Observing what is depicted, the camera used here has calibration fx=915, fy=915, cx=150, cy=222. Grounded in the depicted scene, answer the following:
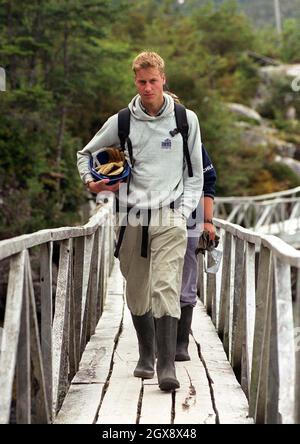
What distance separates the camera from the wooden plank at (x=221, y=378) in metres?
4.01

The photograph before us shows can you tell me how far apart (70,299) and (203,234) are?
2.97ft

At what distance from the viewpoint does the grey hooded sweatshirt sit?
443 cm

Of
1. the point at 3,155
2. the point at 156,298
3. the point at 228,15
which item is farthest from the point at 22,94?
the point at 228,15

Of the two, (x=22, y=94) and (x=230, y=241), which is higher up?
(x=22, y=94)

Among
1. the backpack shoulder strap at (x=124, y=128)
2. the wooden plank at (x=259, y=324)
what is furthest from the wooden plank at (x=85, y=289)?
the wooden plank at (x=259, y=324)

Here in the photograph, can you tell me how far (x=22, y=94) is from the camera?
1991 centimetres

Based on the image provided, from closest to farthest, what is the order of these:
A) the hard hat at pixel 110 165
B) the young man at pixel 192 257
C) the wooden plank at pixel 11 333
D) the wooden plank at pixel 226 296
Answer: the wooden plank at pixel 11 333
the hard hat at pixel 110 165
the young man at pixel 192 257
the wooden plank at pixel 226 296

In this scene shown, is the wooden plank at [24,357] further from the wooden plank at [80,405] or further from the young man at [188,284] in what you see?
the young man at [188,284]

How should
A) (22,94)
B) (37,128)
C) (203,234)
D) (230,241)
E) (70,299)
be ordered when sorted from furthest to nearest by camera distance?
1. (37,128)
2. (22,94)
3. (230,241)
4. (203,234)
5. (70,299)

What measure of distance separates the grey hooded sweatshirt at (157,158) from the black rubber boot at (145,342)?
24.1 inches

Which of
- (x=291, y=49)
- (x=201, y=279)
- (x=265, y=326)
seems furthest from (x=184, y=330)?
(x=291, y=49)

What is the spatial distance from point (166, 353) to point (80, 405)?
0.49 meters

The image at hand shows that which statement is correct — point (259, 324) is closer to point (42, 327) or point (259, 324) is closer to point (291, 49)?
point (42, 327)
